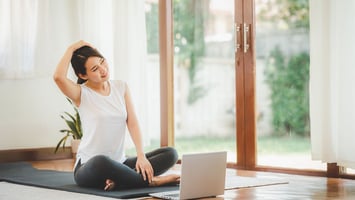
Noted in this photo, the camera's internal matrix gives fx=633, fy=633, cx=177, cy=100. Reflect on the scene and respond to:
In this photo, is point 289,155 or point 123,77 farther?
point 123,77

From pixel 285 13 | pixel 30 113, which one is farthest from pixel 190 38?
pixel 30 113

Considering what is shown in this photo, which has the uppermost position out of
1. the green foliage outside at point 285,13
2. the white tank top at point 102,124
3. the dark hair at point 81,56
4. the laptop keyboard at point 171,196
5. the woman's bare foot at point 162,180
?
the green foliage outside at point 285,13

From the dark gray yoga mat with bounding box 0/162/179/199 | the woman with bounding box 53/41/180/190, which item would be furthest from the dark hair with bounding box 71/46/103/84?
the dark gray yoga mat with bounding box 0/162/179/199

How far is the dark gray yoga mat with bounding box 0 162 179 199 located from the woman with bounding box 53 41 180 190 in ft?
0.19

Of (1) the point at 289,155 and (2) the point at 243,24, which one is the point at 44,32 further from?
(1) the point at 289,155

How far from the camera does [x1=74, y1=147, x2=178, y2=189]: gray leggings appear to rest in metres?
2.90

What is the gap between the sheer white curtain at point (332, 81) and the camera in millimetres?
3340

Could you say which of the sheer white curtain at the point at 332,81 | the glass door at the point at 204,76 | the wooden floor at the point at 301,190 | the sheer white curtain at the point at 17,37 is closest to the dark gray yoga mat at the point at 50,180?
the wooden floor at the point at 301,190

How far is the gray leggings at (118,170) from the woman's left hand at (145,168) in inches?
0.9

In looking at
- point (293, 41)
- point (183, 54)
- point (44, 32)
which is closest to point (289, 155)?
point (293, 41)

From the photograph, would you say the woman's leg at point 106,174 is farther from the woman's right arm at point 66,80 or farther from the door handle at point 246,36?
the door handle at point 246,36

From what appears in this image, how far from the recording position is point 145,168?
3.00 m

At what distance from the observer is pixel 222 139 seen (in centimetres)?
439

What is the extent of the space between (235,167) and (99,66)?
4.75 feet
